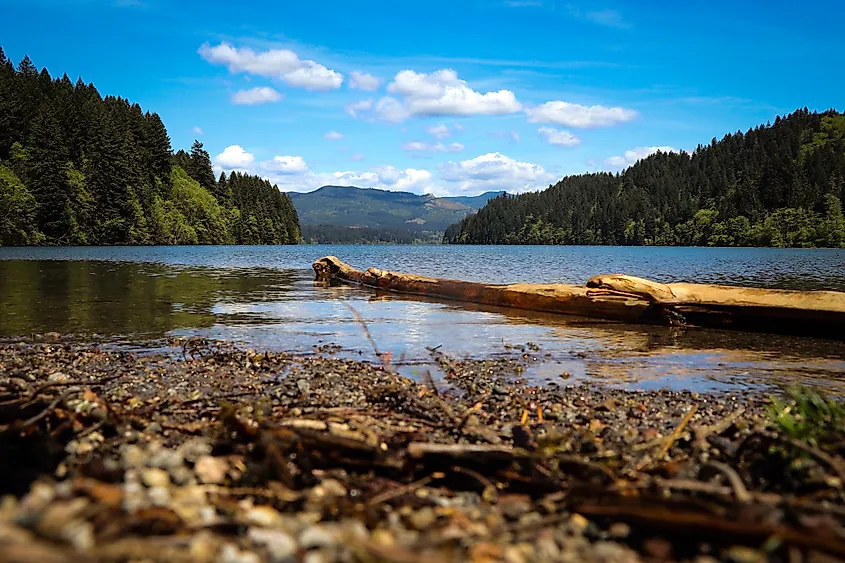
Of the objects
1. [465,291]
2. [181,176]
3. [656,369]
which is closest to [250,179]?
[181,176]

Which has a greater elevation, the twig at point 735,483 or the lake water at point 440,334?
the twig at point 735,483

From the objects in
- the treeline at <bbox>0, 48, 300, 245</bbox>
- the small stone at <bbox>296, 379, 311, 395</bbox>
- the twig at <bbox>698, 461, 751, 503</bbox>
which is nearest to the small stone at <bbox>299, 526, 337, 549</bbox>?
the twig at <bbox>698, 461, 751, 503</bbox>

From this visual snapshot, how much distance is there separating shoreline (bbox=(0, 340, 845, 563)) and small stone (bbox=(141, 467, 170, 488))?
0.01 meters

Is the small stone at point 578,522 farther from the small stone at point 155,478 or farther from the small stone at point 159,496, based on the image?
the small stone at point 155,478

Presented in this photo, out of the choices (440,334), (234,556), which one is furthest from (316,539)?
(440,334)

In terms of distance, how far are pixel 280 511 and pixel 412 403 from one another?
11.2 ft

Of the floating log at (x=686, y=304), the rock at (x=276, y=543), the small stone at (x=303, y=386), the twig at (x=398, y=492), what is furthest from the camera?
the floating log at (x=686, y=304)

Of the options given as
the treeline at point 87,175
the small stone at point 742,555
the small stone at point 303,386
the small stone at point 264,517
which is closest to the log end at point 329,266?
the small stone at point 303,386

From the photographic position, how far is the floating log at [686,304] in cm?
1373

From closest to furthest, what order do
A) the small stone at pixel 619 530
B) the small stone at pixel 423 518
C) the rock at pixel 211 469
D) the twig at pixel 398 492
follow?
the small stone at pixel 619 530 → the small stone at pixel 423 518 → the twig at pixel 398 492 → the rock at pixel 211 469

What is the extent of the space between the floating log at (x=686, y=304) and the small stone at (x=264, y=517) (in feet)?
46.9

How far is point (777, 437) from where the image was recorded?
480 centimetres

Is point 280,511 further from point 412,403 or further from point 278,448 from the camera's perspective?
point 412,403

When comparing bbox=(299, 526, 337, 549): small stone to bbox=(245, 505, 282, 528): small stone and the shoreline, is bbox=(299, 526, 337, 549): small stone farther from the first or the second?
bbox=(245, 505, 282, 528): small stone
